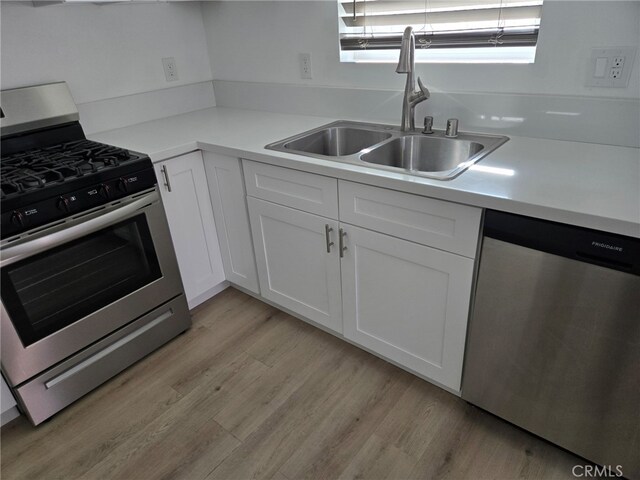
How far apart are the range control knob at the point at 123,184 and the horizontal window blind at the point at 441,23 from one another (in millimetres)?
1164

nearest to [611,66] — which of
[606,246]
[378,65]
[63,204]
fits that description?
[606,246]

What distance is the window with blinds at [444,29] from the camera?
60.7 inches

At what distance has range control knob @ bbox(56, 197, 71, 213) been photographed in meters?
1.42

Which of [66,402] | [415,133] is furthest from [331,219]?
[66,402]

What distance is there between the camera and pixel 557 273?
112cm

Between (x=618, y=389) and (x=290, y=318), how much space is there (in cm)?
137

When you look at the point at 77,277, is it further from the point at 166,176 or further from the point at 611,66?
the point at 611,66

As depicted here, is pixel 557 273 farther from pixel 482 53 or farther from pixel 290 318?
pixel 290 318

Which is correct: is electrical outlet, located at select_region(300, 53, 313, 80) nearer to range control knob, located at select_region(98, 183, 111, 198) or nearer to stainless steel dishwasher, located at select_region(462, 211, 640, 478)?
range control knob, located at select_region(98, 183, 111, 198)

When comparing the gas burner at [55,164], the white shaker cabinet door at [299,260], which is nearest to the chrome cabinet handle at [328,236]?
the white shaker cabinet door at [299,260]

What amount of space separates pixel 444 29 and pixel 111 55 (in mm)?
1610

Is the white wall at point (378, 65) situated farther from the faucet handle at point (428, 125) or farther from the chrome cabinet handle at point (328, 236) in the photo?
the chrome cabinet handle at point (328, 236)

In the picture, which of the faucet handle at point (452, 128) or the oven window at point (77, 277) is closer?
the oven window at point (77, 277)

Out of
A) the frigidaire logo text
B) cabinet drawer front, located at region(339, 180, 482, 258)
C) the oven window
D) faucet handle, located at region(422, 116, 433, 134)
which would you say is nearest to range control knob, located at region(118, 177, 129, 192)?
the oven window
